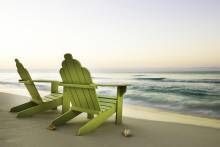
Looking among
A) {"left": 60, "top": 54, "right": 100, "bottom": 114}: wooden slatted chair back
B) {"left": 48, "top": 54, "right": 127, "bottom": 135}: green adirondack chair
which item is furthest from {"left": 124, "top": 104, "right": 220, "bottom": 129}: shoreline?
{"left": 60, "top": 54, "right": 100, "bottom": 114}: wooden slatted chair back

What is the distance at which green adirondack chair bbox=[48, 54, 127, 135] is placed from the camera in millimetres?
3201

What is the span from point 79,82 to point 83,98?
26cm

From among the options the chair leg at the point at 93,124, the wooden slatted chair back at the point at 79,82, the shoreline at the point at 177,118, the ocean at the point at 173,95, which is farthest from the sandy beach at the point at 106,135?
the ocean at the point at 173,95

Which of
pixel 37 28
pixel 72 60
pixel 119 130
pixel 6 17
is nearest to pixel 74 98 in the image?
pixel 72 60

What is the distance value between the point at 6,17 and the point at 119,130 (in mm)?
10791

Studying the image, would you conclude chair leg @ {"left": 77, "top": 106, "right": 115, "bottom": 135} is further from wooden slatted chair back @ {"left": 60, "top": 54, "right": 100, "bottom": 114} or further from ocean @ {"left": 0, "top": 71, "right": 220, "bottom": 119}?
ocean @ {"left": 0, "top": 71, "right": 220, "bottom": 119}

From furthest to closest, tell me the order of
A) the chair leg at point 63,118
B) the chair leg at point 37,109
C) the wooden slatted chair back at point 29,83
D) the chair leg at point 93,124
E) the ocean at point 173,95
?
1. the ocean at point 173,95
2. the wooden slatted chair back at point 29,83
3. the chair leg at point 37,109
4. the chair leg at point 63,118
5. the chair leg at point 93,124

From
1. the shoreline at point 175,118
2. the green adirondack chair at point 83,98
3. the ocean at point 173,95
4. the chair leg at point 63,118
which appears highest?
the green adirondack chair at point 83,98

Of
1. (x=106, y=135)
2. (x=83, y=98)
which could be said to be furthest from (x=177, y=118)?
(x=83, y=98)

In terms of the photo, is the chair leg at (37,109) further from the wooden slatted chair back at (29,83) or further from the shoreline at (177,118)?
the shoreline at (177,118)

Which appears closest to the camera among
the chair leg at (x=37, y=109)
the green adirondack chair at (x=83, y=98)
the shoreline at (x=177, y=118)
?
the green adirondack chair at (x=83, y=98)

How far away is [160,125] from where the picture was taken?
3.79 meters

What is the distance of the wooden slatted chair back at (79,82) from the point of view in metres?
3.23

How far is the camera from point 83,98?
3.41 m
